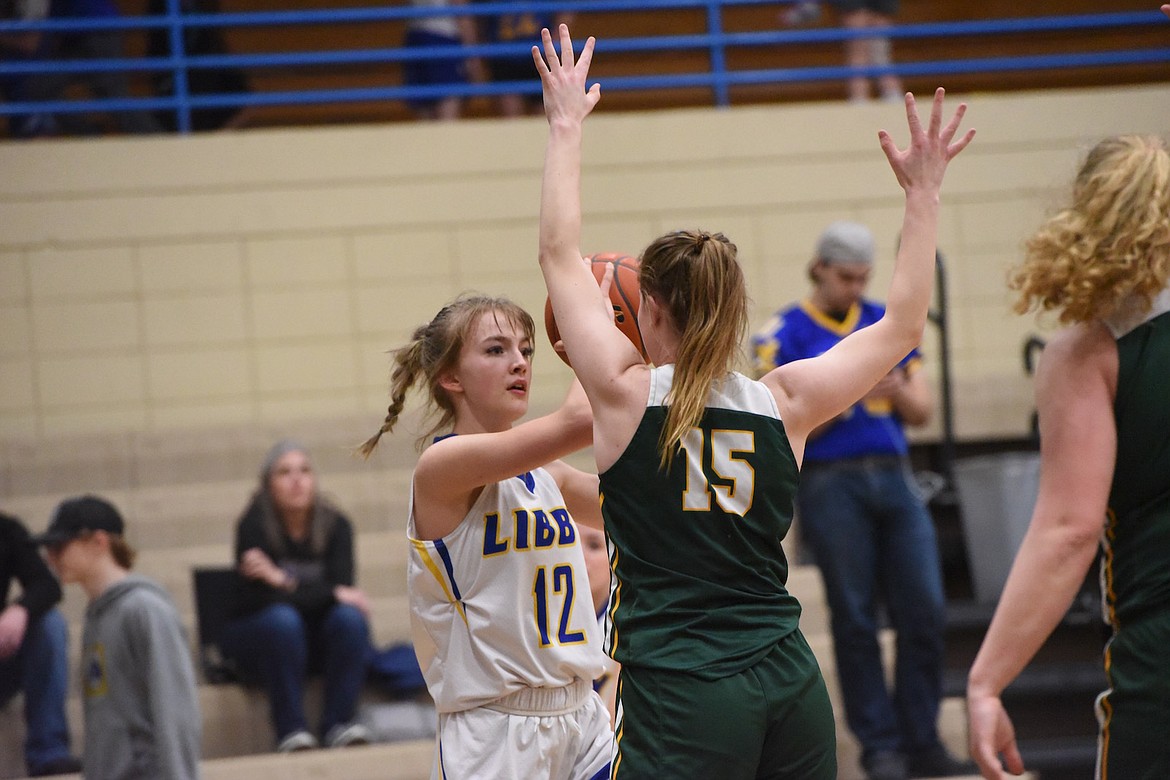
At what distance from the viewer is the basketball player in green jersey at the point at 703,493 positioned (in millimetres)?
2186

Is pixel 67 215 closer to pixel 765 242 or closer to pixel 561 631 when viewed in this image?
pixel 765 242

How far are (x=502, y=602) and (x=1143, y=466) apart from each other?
1270mm

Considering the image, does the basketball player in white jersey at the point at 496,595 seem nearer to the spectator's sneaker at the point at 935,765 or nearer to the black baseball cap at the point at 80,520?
the black baseball cap at the point at 80,520

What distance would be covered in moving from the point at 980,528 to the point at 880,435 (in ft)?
3.49

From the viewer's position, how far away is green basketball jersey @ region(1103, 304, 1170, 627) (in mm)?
2154

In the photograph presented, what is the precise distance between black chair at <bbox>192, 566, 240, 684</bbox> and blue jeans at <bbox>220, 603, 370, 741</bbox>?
100mm

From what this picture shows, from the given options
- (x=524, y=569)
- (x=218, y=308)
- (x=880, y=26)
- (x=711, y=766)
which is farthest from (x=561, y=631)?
(x=880, y=26)

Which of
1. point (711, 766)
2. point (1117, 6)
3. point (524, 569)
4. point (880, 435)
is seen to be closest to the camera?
point (711, 766)

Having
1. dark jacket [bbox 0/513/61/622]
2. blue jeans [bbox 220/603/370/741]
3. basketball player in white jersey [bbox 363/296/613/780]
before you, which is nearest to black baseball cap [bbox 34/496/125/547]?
dark jacket [bbox 0/513/61/622]

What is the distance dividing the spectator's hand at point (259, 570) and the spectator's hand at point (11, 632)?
83cm

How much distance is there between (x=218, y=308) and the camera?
23.5 feet

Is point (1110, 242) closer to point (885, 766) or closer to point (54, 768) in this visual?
point (885, 766)

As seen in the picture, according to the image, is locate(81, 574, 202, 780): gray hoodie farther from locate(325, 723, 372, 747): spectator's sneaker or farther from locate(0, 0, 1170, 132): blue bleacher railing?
locate(0, 0, 1170, 132): blue bleacher railing

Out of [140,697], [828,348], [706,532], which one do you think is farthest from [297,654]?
[706,532]
